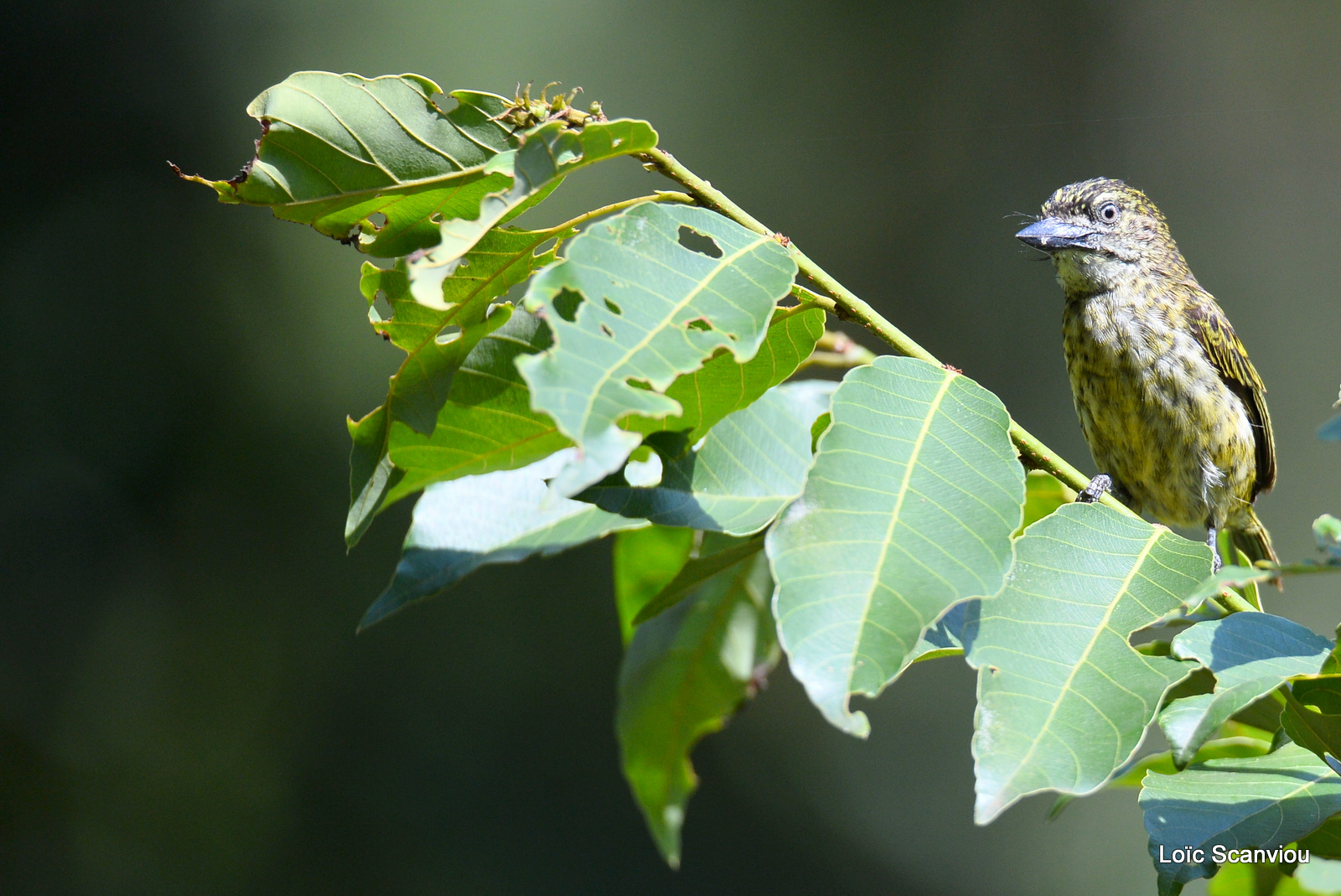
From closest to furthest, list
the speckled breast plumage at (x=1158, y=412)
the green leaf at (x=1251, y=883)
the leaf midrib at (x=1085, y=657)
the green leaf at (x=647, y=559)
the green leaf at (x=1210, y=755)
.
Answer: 1. the leaf midrib at (x=1085, y=657)
2. the green leaf at (x=1210, y=755)
3. the green leaf at (x=1251, y=883)
4. the green leaf at (x=647, y=559)
5. the speckled breast plumage at (x=1158, y=412)

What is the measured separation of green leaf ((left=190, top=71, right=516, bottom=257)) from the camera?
3.51 feet

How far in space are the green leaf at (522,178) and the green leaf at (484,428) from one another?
0.15 m

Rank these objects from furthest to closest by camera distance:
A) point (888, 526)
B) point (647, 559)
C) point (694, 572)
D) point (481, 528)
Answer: point (647, 559)
point (694, 572)
point (481, 528)
point (888, 526)

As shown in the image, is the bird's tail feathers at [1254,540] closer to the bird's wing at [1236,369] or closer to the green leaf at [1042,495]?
the bird's wing at [1236,369]

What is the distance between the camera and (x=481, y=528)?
1.19 meters

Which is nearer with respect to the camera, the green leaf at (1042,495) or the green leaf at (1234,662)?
the green leaf at (1234,662)

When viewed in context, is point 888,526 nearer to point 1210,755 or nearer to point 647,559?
point 1210,755

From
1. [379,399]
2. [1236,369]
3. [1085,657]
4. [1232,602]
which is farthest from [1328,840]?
[379,399]

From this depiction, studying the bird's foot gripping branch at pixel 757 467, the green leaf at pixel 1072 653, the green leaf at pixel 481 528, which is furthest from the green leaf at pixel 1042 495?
the green leaf at pixel 481 528

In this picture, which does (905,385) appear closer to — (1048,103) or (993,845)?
(993,845)

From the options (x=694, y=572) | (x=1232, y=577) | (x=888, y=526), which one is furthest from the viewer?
(x=694, y=572)

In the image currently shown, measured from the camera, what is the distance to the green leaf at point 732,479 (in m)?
1.02

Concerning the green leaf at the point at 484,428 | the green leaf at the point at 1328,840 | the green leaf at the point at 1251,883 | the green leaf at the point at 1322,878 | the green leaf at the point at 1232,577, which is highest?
the green leaf at the point at 1232,577

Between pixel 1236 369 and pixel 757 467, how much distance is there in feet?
5.83
